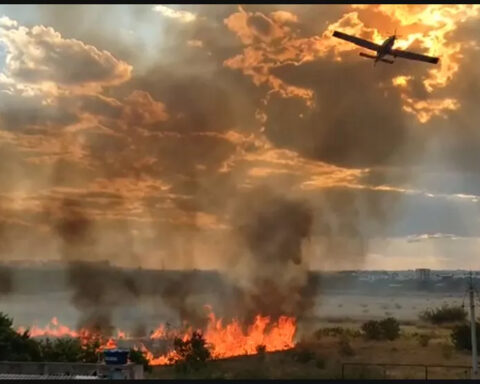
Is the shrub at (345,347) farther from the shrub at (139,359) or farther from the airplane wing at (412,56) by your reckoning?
the airplane wing at (412,56)

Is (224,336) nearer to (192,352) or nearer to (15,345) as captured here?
(192,352)

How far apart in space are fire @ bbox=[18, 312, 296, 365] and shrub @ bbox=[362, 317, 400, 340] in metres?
2.42

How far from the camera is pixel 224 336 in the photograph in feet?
74.1

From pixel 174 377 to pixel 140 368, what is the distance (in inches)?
65.5

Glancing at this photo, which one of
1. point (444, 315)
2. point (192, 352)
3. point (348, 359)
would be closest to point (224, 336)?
point (192, 352)

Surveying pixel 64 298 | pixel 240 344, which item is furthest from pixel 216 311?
pixel 64 298

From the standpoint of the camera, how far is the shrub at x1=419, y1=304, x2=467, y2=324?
22453mm

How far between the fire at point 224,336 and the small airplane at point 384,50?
8991 millimetres

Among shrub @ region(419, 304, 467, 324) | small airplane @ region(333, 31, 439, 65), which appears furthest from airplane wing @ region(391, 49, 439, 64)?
shrub @ region(419, 304, 467, 324)

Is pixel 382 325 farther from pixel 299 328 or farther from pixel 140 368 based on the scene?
pixel 140 368

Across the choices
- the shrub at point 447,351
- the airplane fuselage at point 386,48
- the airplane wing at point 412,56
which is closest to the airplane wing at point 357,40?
the airplane fuselage at point 386,48

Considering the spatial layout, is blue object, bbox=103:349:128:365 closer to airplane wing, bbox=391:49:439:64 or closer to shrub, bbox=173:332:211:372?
shrub, bbox=173:332:211:372

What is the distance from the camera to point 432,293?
22.8 metres

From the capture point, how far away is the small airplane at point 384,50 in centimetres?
2075
